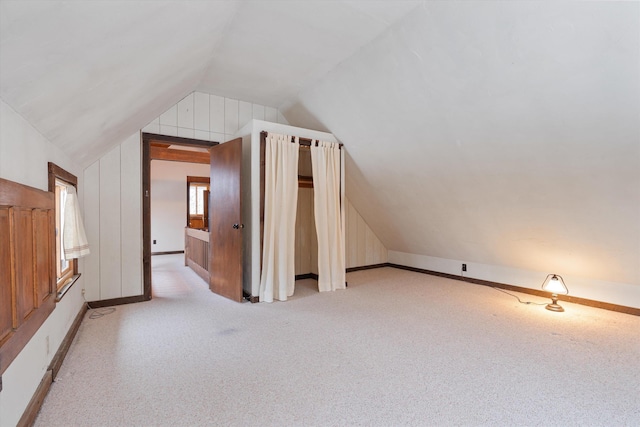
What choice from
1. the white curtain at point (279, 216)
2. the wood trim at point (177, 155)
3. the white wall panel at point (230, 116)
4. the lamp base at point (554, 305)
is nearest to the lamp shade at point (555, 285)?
the lamp base at point (554, 305)

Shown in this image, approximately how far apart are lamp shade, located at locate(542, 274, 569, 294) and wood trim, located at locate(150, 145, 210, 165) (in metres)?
6.71

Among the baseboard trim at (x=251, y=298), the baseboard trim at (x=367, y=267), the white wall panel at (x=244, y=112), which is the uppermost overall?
the white wall panel at (x=244, y=112)

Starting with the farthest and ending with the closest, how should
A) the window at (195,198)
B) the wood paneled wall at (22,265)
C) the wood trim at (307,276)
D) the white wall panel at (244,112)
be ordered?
the window at (195,198), the wood trim at (307,276), the white wall panel at (244,112), the wood paneled wall at (22,265)

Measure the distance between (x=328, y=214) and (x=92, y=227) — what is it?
9.26 feet

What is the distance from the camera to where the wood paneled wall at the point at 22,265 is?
1265mm

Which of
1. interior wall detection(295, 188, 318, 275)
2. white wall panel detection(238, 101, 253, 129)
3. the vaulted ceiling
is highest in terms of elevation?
white wall panel detection(238, 101, 253, 129)

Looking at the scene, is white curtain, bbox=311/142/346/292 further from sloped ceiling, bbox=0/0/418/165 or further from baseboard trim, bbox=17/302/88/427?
baseboard trim, bbox=17/302/88/427

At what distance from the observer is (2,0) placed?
82cm

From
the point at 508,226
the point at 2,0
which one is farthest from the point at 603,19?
the point at 2,0

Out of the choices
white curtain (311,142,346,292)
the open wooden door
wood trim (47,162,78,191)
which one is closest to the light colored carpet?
the open wooden door

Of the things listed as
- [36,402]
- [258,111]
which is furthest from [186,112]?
[36,402]

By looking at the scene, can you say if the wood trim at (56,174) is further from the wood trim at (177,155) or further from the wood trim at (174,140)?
the wood trim at (177,155)

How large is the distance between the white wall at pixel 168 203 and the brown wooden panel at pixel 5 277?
7.31 metres

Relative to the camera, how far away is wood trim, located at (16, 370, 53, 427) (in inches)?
60.9
